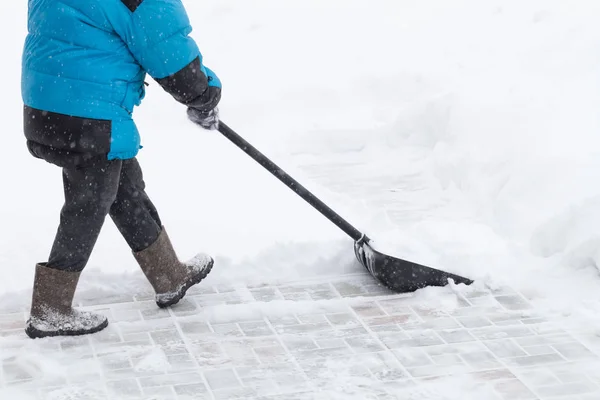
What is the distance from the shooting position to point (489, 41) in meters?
8.57

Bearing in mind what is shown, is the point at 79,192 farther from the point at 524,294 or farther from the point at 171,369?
the point at 524,294

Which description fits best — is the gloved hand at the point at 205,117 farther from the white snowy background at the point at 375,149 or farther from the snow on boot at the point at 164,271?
the white snowy background at the point at 375,149

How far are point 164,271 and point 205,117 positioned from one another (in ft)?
2.31

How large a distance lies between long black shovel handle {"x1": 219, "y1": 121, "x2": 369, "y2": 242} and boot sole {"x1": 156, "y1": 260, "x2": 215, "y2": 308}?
1.63ft

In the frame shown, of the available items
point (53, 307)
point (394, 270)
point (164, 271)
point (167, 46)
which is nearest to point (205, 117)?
point (167, 46)

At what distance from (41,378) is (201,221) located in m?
1.75

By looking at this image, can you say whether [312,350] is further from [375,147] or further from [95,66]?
[375,147]

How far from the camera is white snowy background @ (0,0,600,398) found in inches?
187

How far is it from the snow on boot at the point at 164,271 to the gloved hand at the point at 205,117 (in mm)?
514

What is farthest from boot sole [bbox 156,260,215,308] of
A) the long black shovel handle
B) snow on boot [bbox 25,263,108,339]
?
the long black shovel handle

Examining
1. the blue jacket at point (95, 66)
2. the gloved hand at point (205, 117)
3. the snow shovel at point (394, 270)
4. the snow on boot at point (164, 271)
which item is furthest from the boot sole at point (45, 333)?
the snow shovel at point (394, 270)

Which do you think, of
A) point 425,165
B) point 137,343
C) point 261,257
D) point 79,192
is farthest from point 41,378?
point 425,165

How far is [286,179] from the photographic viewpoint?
4.47m

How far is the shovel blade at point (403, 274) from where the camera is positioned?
4.45m
